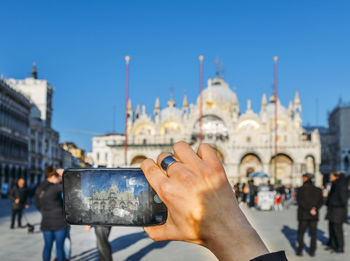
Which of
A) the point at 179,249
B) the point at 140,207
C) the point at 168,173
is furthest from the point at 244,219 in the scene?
the point at 179,249

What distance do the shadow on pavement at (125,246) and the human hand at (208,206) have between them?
6.59 meters

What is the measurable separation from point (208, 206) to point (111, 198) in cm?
65

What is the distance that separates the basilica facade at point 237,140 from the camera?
48125mm

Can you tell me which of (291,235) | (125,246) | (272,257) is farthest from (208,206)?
(291,235)

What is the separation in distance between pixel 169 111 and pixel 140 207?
7080 centimetres

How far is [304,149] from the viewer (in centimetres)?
4825

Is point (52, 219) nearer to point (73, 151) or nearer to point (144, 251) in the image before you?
point (144, 251)

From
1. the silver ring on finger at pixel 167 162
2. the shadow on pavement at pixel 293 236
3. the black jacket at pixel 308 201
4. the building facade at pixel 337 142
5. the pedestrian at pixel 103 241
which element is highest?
the building facade at pixel 337 142

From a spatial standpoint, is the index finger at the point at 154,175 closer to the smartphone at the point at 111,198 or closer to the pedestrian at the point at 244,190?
the smartphone at the point at 111,198

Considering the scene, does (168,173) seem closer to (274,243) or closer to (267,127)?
(274,243)

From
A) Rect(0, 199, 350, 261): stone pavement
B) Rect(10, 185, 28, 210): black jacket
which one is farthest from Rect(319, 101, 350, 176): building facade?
Rect(10, 185, 28, 210): black jacket

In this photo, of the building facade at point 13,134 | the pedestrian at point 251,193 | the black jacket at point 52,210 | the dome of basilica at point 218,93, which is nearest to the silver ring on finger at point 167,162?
the black jacket at point 52,210

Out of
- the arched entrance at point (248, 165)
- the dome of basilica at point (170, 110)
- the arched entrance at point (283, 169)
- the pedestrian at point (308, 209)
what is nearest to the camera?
the pedestrian at point (308, 209)

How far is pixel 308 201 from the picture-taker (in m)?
8.12
